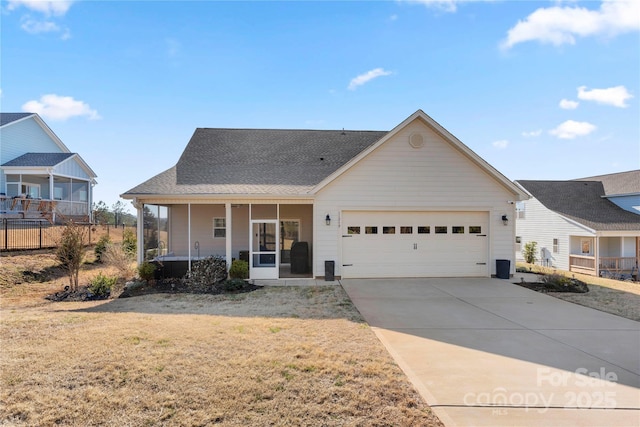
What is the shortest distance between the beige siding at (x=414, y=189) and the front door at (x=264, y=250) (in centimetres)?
163

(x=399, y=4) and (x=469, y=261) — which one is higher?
(x=399, y=4)

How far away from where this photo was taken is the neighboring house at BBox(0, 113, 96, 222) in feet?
68.0

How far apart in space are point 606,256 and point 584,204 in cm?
396

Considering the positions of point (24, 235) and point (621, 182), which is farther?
point (621, 182)

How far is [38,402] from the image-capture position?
390cm

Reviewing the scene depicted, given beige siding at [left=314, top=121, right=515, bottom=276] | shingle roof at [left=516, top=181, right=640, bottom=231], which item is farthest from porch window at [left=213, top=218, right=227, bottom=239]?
shingle roof at [left=516, top=181, right=640, bottom=231]

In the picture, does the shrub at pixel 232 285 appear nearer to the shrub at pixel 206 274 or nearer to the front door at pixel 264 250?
the shrub at pixel 206 274

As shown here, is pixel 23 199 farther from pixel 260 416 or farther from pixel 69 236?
pixel 260 416

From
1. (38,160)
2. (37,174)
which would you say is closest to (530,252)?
(37,174)

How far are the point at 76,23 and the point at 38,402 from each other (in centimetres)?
1282

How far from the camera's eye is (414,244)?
1308cm

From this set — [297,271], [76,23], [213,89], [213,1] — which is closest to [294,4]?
[213,1]

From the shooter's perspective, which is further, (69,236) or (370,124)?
(370,124)

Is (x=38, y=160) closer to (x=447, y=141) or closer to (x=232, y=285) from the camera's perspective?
(x=232, y=285)
